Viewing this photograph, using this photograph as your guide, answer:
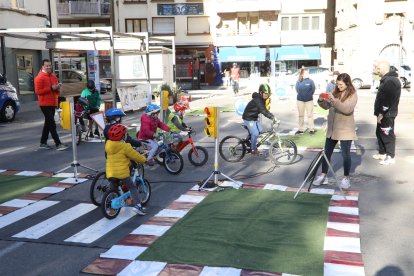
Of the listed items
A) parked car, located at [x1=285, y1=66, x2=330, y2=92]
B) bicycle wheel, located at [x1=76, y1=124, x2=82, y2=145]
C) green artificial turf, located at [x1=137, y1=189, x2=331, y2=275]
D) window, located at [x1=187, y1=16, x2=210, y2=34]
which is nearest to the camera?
green artificial turf, located at [x1=137, y1=189, x2=331, y2=275]

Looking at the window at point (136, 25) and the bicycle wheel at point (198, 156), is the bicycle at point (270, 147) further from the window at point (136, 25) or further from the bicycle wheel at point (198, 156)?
the window at point (136, 25)

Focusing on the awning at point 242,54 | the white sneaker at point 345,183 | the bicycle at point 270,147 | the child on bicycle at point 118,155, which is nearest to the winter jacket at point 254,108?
the bicycle at point 270,147

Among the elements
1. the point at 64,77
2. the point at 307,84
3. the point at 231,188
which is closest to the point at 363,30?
the point at 64,77

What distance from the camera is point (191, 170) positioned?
9695 mm

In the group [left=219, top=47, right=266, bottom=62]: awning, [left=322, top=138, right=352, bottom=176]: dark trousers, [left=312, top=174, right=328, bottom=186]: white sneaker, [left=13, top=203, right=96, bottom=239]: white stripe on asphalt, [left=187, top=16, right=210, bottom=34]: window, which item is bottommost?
[left=13, top=203, right=96, bottom=239]: white stripe on asphalt

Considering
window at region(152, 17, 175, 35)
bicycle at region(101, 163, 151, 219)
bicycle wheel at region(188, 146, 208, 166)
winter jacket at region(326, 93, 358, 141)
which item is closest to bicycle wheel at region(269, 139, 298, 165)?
bicycle wheel at region(188, 146, 208, 166)

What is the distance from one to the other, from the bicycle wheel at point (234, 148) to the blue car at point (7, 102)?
36.3 ft

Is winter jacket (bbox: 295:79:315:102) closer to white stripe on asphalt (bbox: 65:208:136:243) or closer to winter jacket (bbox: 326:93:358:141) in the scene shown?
winter jacket (bbox: 326:93:358:141)

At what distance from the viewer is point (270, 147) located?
33.4 ft

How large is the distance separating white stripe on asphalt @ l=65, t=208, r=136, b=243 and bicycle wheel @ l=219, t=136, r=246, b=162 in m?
3.77

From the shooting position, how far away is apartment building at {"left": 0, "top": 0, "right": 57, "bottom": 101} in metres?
25.1

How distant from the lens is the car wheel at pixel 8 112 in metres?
18.1

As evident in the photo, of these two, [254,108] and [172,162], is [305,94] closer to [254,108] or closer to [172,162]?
[254,108]

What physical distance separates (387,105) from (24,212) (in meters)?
7.03
